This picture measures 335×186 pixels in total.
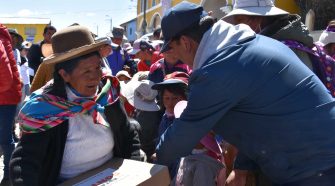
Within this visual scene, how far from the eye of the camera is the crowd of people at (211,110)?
1.68 meters

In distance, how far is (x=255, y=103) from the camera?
66.2 inches

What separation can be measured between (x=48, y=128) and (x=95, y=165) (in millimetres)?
339

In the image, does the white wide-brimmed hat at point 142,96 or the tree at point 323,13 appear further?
the tree at point 323,13

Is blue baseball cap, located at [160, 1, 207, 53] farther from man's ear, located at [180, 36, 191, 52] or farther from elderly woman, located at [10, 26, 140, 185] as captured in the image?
elderly woman, located at [10, 26, 140, 185]

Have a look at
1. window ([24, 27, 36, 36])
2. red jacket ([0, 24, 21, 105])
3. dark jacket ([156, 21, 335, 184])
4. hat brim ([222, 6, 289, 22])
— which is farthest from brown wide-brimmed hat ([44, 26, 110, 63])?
window ([24, 27, 36, 36])

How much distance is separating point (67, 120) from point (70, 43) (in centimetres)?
40

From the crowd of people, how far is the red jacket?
1690 millimetres

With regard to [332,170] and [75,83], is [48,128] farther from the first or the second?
[332,170]

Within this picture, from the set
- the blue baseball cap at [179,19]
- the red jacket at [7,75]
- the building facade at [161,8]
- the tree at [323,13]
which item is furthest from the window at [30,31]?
the blue baseball cap at [179,19]

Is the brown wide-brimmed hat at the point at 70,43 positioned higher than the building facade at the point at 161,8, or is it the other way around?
the brown wide-brimmed hat at the point at 70,43

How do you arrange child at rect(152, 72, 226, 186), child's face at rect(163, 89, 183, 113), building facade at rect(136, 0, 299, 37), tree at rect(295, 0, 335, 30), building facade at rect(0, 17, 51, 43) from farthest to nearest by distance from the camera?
building facade at rect(0, 17, 51, 43)
building facade at rect(136, 0, 299, 37)
tree at rect(295, 0, 335, 30)
child's face at rect(163, 89, 183, 113)
child at rect(152, 72, 226, 186)

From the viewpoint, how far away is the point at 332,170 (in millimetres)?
1812

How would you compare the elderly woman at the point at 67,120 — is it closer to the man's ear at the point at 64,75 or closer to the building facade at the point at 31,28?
the man's ear at the point at 64,75

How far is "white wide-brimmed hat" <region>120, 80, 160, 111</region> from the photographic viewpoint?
3.66m
